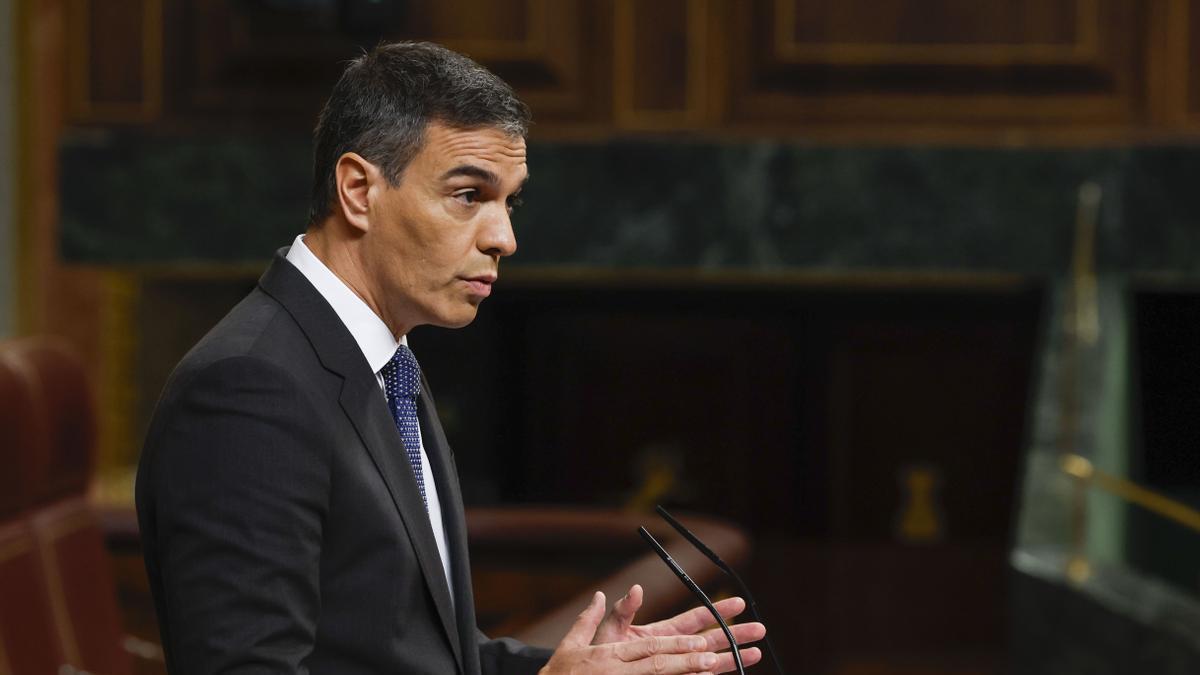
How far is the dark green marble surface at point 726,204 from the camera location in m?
3.39

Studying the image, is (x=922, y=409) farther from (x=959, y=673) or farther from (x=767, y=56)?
(x=767, y=56)

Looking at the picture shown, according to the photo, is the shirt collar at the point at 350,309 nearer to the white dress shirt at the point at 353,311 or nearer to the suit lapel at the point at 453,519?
the white dress shirt at the point at 353,311

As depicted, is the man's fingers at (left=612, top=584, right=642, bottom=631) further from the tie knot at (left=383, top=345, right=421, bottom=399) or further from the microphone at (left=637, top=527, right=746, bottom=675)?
the tie knot at (left=383, top=345, right=421, bottom=399)

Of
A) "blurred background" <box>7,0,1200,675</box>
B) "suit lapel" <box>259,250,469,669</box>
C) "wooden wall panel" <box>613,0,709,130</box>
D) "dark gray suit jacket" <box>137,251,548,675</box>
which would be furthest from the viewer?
"wooden wall panel" <box>613,0,709,130</box>

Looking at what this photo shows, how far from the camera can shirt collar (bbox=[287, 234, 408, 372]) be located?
1.16 meters

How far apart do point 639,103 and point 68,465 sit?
155 centimetres

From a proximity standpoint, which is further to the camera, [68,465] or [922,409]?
[922,409]

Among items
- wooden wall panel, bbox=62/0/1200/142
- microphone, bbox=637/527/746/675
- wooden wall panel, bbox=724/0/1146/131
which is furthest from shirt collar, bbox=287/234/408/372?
wooden wall panel, bbox=724/0/1146/131

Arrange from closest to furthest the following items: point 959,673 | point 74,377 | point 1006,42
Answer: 1. point 74,377
2. point 1006,42
3. point 959,673

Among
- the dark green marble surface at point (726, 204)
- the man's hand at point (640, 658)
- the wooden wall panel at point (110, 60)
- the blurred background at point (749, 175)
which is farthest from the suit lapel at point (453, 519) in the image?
the wooden wall panel at point (110, 60)

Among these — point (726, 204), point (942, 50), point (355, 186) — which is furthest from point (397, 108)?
point (942, 50)

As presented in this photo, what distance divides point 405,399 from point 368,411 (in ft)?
0.34

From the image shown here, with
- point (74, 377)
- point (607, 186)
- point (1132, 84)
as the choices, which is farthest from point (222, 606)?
point (1132, 84)

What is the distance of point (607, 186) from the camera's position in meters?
3.50
